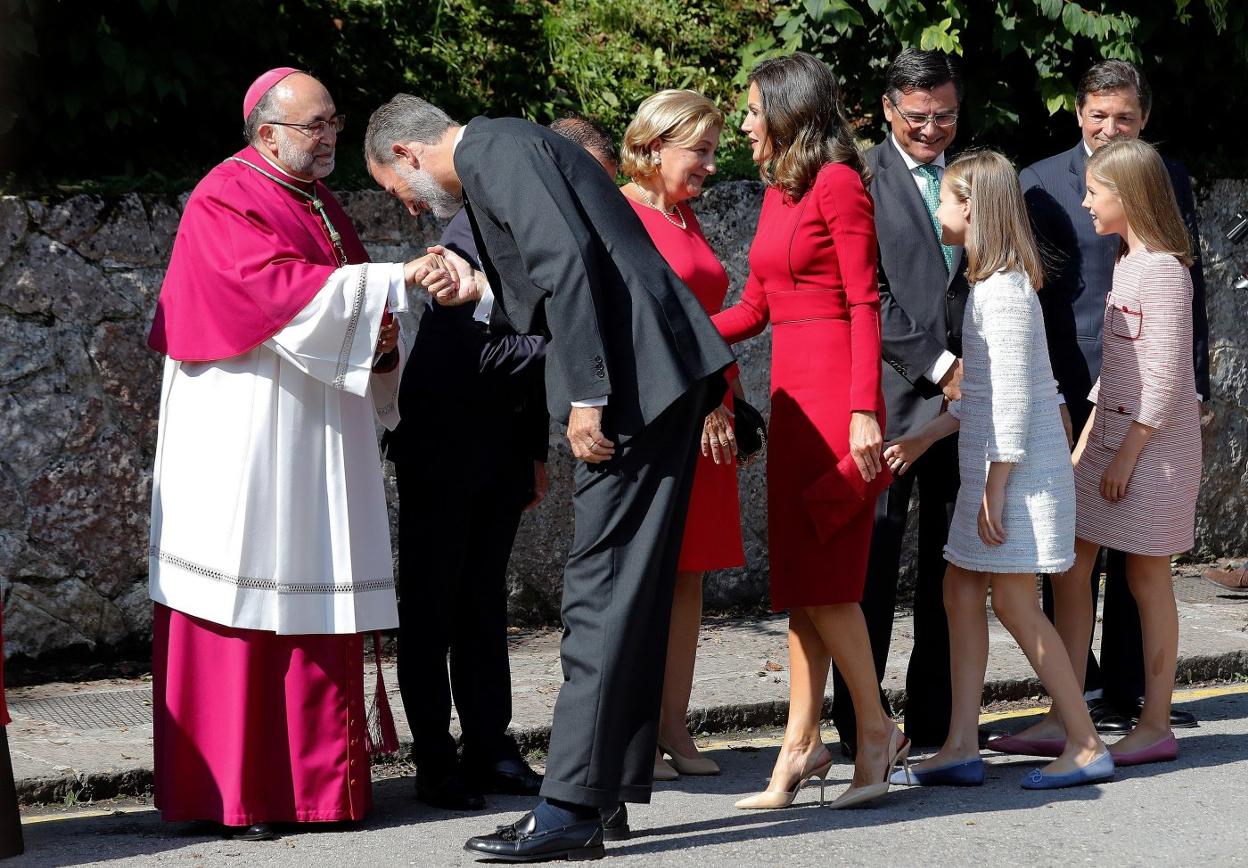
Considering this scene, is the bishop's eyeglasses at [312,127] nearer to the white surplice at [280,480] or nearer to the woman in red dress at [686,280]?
the white surplice at [280,480]

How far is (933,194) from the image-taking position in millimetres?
5219

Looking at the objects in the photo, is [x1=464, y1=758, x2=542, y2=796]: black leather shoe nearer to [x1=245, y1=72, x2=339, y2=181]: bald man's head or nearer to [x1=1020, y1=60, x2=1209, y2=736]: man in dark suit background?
[x1=245, y1=72, x2=339, y2=181]: bald man's head

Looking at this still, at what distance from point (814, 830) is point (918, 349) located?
1.45m

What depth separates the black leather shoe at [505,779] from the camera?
484 centimetres

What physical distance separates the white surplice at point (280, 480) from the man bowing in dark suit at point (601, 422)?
22.2 inches

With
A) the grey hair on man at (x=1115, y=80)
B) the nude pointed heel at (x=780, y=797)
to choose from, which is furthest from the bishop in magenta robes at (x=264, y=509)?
the grey hair on man at (x=1115, y=80)

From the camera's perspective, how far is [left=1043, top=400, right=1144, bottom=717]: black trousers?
221 inches

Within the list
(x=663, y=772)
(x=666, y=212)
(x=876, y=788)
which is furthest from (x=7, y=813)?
(x=666, y=212)

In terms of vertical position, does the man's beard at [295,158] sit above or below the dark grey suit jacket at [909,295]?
above

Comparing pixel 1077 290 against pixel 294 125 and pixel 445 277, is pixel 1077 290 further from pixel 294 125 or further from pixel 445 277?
pixel 294 125

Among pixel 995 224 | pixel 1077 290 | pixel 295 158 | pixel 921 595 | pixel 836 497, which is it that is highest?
pixel 295 158

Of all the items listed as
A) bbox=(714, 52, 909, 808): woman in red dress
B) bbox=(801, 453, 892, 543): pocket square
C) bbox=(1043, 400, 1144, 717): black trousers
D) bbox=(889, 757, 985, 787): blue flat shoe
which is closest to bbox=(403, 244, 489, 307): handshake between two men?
bbox=(714, 52, 909, 808): woman in red dress

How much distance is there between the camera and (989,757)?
527 centimetres

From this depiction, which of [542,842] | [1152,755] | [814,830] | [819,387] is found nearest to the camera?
[542,842]
